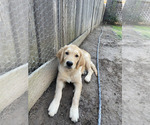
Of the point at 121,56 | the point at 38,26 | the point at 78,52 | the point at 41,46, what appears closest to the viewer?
the point at 38,26

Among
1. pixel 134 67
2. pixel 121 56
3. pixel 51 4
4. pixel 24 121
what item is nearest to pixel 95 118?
pixel 24 121

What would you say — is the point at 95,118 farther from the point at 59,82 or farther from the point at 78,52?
the point at 78,52

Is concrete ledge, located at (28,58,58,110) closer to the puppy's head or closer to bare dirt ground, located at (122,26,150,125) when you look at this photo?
the puppy's head

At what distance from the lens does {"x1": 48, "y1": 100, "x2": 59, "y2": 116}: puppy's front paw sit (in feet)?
5.17

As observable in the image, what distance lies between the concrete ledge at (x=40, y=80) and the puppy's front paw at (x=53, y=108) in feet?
0.96

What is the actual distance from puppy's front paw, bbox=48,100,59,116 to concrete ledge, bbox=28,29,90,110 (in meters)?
0.29

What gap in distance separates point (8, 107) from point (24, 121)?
0.28 meters

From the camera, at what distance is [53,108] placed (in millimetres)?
1621

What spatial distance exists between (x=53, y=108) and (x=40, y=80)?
50 centimetres

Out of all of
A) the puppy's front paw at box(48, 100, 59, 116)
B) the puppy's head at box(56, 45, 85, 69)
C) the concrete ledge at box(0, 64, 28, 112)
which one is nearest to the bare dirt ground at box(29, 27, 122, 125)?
the puppy's front paw at box(48, 100, 59, 116)

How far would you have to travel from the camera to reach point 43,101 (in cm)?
178

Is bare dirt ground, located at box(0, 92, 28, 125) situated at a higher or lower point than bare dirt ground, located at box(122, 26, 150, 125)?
higher

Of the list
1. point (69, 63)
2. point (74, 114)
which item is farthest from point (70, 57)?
point (74, 114)

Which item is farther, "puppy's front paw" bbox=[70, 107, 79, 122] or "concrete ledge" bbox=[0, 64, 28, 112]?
"puppy's front paw" bbox=[70, 107, 79, 122]
